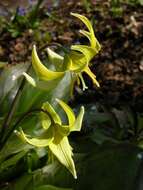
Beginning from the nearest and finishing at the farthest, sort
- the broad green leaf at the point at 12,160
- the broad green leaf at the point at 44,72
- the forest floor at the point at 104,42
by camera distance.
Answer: the broad green leaf at the point at 44,72
the broad green leaf at the point at 12,160
the forest floor at the point at 104,42

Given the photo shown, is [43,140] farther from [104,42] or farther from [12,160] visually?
[104,42]

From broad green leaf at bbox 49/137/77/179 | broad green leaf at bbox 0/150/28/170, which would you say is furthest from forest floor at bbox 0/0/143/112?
broad green leaf at bbox 49/137/77/179

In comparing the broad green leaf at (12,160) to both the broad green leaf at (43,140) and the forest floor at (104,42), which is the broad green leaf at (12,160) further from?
the forest floor at (104,42)

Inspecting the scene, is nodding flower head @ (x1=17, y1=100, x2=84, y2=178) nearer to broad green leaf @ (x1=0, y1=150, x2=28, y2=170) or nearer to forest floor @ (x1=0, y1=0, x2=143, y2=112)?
broad green leaf @ (x1=0, y1=150, x2=28, y2=170)

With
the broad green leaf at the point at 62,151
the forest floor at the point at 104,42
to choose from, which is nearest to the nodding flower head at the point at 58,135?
the broad green leaf at the point at 62,151

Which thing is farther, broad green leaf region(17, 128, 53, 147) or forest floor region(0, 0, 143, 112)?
forest floor region(0, 0, 143, 112)

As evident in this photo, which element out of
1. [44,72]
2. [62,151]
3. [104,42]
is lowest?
[104,42]

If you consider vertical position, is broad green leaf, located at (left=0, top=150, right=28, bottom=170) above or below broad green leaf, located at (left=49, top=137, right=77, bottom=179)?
below

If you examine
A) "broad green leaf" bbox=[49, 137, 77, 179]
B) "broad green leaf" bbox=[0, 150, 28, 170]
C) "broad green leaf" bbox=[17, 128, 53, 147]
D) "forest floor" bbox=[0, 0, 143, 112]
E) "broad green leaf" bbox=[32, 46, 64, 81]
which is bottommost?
"forest floor" bbox=[0, 0, 143, 112]

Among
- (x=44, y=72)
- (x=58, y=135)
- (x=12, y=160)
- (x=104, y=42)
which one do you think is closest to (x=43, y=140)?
(x=58, y=135)

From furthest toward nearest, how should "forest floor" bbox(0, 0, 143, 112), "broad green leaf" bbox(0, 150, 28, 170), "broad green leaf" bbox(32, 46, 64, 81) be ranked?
"forest floor" bbox(0, 0, 143, 112) < "broad green leaf" bbox(0, 150, 28, 170) < "broad green leaf" bbox(32, 46, 64, 81)

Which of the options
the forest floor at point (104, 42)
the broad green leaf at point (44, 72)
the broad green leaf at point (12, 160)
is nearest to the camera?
the broad green leaf at point (44, 72)

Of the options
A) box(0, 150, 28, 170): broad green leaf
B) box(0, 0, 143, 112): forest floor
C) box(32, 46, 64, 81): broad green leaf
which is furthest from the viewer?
box(0, 0, 143, 112): forest floor
